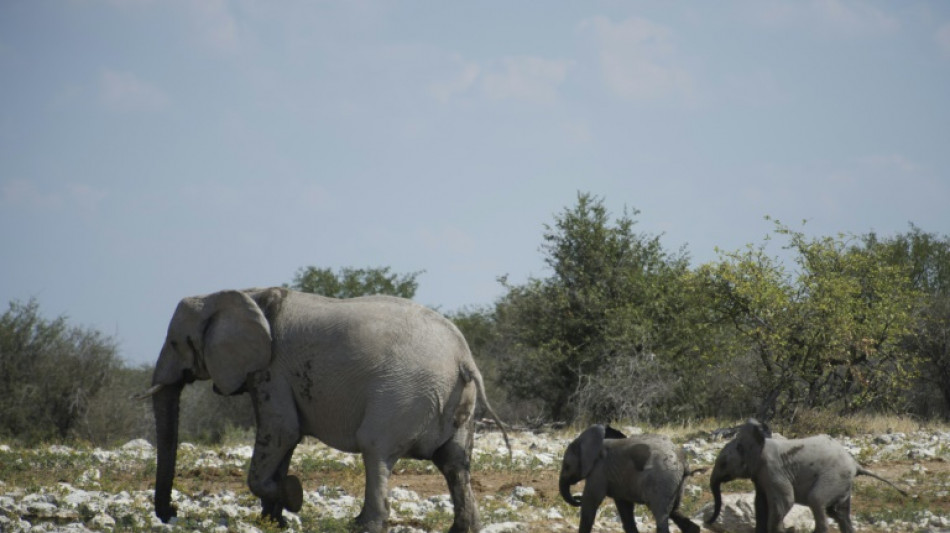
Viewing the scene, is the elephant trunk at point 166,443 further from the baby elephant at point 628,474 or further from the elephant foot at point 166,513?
the baby elephant at point 628,474

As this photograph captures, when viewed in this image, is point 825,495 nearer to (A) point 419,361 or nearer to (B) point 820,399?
(A) point 419,361

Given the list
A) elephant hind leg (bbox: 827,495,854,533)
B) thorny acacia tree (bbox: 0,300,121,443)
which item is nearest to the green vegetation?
thorny acacia tree (bbox: 0,300,121,443)

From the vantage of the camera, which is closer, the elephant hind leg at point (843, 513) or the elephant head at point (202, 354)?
the elephant head at point (202, 354)

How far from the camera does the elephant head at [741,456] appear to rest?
10273 millimetres

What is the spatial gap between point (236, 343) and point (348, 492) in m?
3.81

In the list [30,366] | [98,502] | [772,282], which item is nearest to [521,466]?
[98,502]

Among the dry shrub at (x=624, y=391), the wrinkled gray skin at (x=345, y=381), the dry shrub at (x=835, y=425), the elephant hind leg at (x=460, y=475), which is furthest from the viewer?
the dry shrub at (x=624, y=391)

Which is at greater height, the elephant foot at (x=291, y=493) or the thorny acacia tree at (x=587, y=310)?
the thorny acacia tree at (x=587, y=310)

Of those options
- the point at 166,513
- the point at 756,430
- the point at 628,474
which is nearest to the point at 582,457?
the point at 628,474

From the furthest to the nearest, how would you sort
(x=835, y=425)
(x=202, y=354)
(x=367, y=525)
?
(x=835, y=425)
(x=202, y=354)
(x=367, y=525)

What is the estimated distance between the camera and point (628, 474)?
9922mm

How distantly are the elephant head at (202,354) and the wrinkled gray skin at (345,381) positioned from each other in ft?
0.04

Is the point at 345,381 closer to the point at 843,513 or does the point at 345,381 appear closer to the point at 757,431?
the point at 757,431

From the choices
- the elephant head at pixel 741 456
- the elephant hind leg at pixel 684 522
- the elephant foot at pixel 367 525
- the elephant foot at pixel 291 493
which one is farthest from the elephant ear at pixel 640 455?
the elephant foot at pixel 291 493
